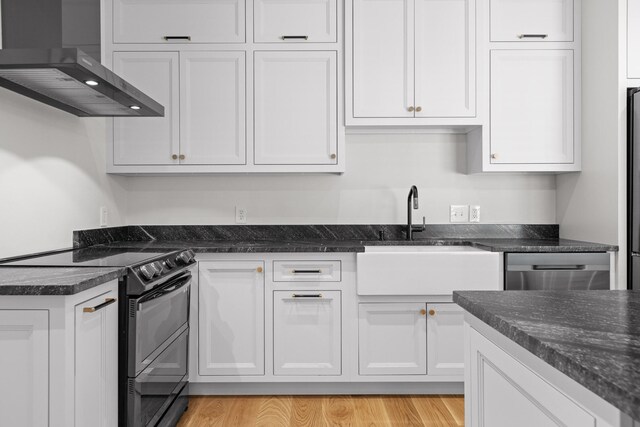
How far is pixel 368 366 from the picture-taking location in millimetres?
2738

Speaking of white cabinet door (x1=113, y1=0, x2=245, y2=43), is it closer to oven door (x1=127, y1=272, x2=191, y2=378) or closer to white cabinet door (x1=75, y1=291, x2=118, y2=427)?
oven door (x1=127, y1=272, x2=191, y2=378)

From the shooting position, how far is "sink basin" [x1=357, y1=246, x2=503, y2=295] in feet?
8.72

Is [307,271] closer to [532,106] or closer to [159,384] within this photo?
[159,384]

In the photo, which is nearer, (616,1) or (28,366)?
(28,366)

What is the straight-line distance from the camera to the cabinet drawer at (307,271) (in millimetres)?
2725

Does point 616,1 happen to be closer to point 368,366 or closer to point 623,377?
point 368,366

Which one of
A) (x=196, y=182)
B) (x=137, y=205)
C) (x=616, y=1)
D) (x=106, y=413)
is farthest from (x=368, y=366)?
(x=616, y=1)

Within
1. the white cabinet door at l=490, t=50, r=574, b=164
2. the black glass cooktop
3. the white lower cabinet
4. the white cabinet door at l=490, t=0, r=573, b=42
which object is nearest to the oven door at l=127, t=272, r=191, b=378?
the black glass cooktop

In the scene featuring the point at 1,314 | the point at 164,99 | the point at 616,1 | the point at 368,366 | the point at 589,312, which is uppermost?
the point at 616,1

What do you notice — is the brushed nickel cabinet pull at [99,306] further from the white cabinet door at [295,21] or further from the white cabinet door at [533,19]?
the white cabinet door at [533,19]

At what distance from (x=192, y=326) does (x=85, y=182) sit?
3.43ft

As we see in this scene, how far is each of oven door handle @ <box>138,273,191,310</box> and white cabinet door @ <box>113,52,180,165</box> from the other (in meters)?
0.85

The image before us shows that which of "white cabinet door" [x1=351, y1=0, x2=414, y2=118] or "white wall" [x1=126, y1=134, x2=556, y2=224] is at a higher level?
"white cabinet door" [x1=351, y1=0, x2=414, y2=118]

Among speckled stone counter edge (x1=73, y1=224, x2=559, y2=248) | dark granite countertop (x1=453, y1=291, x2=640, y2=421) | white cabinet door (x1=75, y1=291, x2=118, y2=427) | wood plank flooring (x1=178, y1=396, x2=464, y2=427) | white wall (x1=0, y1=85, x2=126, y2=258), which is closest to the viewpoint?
dark granite countertop (x1=453, y1=291, x2=640, y2=421)
